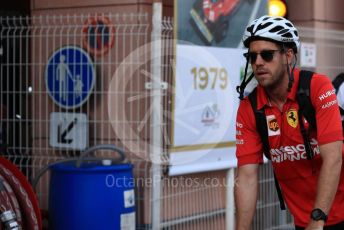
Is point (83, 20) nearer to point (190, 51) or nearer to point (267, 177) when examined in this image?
point (190, 51)

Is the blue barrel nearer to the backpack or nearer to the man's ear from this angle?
the backpack

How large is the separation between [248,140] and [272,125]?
147mm

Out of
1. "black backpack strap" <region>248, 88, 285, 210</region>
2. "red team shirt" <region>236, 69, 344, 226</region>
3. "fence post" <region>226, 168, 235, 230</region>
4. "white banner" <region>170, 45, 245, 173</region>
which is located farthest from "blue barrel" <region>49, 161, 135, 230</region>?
"black backpack strap" <region>248, 88, 285, 210</region>

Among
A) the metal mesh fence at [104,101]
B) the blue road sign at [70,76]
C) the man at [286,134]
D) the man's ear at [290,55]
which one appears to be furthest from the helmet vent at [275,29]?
the blue road sign at [70,76]

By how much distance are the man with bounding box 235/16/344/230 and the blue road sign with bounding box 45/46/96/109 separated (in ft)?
9.55

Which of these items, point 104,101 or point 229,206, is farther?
point 229,206

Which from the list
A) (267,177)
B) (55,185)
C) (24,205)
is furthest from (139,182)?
(267,177)

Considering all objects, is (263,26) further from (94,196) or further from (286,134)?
(94,196)

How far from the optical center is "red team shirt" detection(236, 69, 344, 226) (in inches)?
144

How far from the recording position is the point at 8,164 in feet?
18.9

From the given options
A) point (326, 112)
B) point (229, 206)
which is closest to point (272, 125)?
point (326, 112)

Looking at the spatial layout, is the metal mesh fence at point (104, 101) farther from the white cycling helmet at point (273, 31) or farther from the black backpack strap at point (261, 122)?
the white cycling helmet at point (273, 31)

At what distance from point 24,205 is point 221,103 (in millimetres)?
2316

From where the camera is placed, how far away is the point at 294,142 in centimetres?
381
